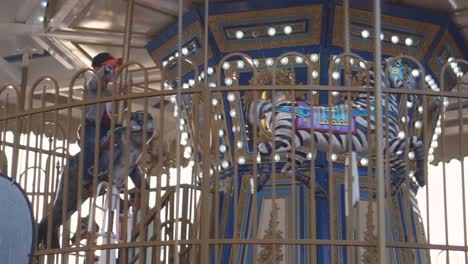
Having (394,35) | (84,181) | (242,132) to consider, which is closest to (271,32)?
(242,132)

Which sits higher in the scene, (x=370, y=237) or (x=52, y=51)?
(x=52, y=51)

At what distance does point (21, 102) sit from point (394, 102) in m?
3.08

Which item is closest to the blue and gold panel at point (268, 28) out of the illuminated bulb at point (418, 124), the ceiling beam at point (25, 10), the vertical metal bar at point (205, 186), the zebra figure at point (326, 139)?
the zebra figure at point (326, 139)

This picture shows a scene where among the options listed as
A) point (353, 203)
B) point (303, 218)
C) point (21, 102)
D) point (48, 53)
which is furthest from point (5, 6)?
point (353, 203)

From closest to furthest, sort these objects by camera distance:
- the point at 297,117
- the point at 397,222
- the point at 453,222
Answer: the point at 297,117 < the point at 397,222 < the point at 453,222

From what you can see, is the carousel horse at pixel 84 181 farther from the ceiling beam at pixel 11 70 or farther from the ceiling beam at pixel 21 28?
the ceiling beam at pixel 11 70

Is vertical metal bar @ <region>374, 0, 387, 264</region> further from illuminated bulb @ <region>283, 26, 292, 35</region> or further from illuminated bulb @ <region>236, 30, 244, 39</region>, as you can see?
illuminated bulb @ <region>236, 30, 244, 39</region>

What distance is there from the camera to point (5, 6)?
1322 centimetres

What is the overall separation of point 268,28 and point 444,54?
5.54ft

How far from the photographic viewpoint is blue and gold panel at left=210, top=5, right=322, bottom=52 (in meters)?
10.9

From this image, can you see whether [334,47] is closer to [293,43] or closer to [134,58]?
[293,43]

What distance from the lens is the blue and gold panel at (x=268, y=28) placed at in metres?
10.9

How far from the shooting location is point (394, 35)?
1111 centimetres

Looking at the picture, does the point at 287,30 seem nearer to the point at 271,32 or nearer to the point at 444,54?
the point at 271,32
